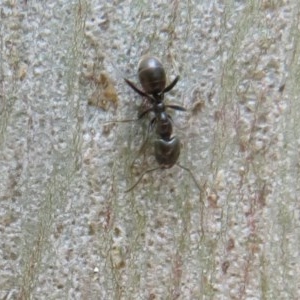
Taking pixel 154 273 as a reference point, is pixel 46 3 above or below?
above

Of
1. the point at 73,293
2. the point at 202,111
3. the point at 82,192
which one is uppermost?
the point at 202,111

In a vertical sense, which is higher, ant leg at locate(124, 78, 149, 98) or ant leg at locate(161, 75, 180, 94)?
ant leg at locate(161, 75, 180, 94)

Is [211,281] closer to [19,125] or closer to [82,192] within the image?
[82,192]

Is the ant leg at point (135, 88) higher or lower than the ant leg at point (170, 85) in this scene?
lower

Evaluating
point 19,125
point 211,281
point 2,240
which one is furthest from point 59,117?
point 211,281
